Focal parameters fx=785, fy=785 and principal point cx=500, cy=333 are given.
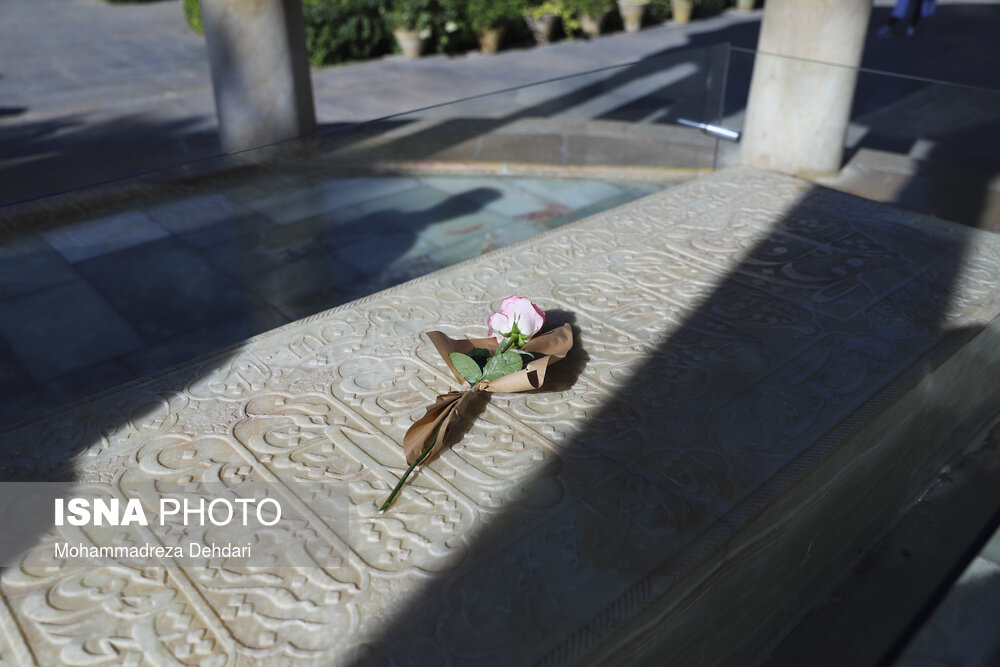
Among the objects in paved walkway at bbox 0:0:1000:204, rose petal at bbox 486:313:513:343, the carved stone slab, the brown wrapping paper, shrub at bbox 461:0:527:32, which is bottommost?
paved walkway at bbox 0:0:1000:204

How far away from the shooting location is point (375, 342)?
2.30 meters

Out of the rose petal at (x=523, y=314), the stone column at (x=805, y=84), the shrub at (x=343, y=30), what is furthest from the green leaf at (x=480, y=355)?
the shrub at (x=343, y=30)

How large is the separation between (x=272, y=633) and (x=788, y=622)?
4.59ft

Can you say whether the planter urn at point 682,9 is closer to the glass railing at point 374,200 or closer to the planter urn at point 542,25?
the planter urn at point 542,25

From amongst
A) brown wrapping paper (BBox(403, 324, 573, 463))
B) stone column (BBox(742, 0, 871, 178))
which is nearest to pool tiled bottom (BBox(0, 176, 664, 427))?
brown wrapping paper (BBox(403, 324, 573, 463))

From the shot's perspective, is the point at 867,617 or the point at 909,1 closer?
the point at 867,617

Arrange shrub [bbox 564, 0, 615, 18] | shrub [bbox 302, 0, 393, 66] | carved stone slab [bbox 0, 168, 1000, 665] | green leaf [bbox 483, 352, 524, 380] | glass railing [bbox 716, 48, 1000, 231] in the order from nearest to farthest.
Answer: carved stone slab [bbox 0, 168, 1000, 665]
green leaf [bbox 483, 352, 524, 380]
glass railing [bbox 716, 48, 1000, 231]
shrub [bbox 302, 0, 393, 66]
shrub [bbox 564, 0, 615, 18]

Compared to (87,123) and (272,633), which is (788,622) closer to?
(272,633)

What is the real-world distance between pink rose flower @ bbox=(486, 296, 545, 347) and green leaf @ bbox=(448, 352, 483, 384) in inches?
4.6

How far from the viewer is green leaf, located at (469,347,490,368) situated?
6.89ft

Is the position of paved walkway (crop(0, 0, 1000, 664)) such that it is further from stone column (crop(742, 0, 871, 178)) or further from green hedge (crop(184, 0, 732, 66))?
green hedge (crop(184, 0, 732, 66))

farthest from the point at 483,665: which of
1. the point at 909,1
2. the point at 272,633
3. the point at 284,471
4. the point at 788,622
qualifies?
the point at 909,1

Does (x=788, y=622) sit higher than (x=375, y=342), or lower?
lower

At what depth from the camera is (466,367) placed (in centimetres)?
203
